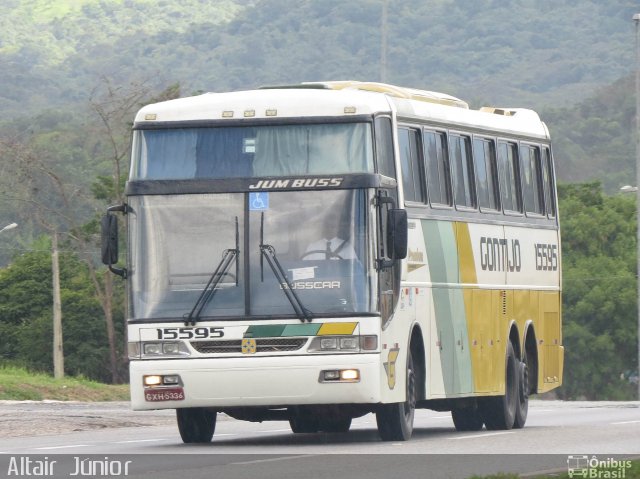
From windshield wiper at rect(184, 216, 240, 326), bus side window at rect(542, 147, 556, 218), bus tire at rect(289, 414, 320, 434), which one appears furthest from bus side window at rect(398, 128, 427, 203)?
bus side window at rect(542, 147, 556, 218)

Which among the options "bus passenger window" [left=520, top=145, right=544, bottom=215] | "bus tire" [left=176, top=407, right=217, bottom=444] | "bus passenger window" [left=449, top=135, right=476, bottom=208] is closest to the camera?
"bus tire" [left=176, top=407, right=217, bottom=444]

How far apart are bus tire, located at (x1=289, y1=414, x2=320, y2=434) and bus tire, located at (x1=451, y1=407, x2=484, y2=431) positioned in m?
2.09

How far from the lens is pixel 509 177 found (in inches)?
992

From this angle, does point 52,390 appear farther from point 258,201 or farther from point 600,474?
point 600,474

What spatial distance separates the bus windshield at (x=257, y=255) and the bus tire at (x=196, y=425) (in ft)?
6.31

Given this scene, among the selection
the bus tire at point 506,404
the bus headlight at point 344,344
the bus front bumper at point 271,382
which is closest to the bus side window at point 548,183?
the bus tire at point 506,404

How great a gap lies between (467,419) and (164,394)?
639 cm

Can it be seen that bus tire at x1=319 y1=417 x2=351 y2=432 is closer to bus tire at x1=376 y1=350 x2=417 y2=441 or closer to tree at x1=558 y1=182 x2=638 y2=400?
bus tire at x1=376 y1=350 x2=417 y2=441

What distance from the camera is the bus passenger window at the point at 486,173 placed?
78.5 ft

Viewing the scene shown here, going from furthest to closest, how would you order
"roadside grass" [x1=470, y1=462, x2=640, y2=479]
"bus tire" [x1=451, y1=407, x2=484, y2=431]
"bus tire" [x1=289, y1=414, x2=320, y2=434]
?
"bus tire" [x1=451, y1=407, x2=484, y2=431], "bus tire" [x1=289, y1=414, x2=320, y2=434], "roadside grass" [x1=470, y1=462, x2=640, y2=479]

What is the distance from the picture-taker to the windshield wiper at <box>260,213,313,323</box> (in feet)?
64.1

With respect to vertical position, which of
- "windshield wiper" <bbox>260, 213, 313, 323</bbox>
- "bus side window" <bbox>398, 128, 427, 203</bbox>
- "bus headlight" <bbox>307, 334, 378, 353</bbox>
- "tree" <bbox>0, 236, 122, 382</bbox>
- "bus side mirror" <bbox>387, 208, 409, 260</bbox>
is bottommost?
"bus headlight" <bbox>307, 334, 378, 353</bbox>

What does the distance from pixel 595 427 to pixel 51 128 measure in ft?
451

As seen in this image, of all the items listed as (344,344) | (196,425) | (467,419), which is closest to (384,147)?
(344,344)
